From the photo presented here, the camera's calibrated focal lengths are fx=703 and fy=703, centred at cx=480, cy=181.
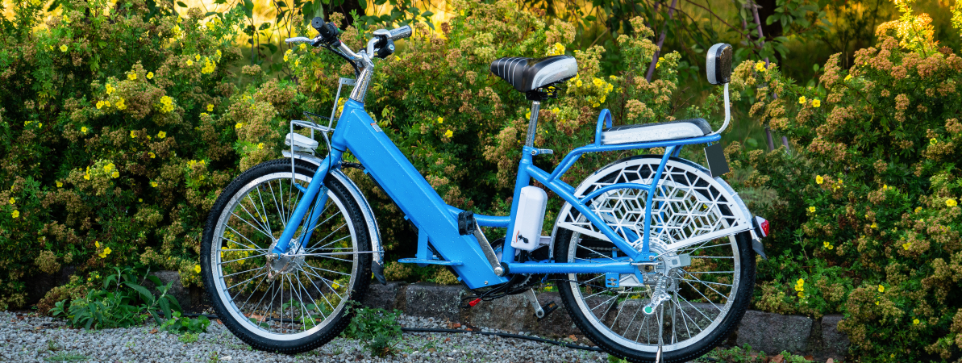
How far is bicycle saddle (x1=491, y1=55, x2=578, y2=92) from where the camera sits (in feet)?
7.61

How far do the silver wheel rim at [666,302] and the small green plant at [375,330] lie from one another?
731 mm

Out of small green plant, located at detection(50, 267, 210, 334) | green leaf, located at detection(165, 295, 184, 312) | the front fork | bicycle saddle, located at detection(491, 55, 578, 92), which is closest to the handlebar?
the front fork

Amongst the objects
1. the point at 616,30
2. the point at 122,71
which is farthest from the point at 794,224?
the point at 122,71

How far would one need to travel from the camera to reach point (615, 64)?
4.70 metres

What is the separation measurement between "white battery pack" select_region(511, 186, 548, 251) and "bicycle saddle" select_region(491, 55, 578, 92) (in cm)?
36

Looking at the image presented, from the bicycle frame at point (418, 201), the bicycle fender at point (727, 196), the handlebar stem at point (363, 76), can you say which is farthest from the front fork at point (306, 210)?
the bicycle fender at point (727, 196)

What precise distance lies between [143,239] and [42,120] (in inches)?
32.4

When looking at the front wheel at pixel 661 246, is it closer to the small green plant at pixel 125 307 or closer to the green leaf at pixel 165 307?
the small green plant at pixel 125 307

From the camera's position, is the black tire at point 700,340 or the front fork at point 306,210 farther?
the front fork at point 306,210

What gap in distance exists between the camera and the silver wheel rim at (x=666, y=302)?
7.88 ft

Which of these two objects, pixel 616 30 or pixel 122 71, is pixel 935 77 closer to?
pixel 616 30

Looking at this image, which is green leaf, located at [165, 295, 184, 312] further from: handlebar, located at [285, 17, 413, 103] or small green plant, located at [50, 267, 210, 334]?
handlebar, located at [285, 17, 413, 103]

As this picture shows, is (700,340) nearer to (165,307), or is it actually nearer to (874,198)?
(874,198)

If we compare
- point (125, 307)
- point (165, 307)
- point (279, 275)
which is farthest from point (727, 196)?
point (125, 307)
